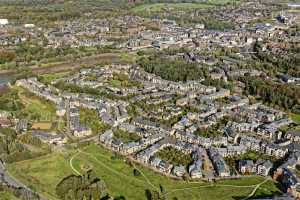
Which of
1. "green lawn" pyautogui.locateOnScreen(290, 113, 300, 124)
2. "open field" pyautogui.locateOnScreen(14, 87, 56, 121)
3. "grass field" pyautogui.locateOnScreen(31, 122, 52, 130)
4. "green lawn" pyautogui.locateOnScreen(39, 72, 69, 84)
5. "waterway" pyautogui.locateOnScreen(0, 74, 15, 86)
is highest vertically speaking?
"green lawn" pyautogui.locateOnScreen(39, 72, 69, 84)

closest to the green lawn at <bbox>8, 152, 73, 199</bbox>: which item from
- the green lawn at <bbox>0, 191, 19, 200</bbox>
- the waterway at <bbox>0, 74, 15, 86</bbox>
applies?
the green lawn at <bbox>0, 191, 19, 200</bbox>

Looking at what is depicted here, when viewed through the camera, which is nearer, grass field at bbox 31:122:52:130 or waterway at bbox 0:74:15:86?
grass field at bbox 31:122:52:130

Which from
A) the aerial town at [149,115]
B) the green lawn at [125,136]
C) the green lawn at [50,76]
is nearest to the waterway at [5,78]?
the aerial town at [149,115]

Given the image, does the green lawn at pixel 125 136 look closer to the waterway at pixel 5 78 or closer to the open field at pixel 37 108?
the open field at pixel 37 108

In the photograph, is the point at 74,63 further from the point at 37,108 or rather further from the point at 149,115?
the point at 149,115

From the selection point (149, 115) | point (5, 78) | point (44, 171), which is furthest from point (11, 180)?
point (5, 78)

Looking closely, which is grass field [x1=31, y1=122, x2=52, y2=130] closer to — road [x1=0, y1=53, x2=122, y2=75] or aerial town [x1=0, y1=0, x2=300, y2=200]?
aerial town [x1=0, y1=0, x2=300, y2=200]

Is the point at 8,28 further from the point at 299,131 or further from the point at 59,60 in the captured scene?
the point at 299,131
